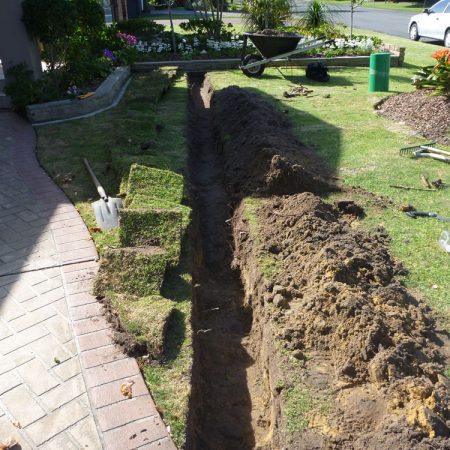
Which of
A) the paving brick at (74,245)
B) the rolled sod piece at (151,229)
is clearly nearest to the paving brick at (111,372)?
the rolled sod piece at (151,229)

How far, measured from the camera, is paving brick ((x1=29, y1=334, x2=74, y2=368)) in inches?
132

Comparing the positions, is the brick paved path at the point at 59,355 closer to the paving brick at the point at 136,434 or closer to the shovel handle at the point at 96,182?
the paving brick at the point at 136,434

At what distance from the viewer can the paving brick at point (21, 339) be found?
349cm

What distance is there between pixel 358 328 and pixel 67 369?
192 centimetres

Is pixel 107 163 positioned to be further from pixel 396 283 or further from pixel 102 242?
pixel 396 283

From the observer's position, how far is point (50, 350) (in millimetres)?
3445

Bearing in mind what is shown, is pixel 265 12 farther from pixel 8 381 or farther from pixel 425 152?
pixel 8 381

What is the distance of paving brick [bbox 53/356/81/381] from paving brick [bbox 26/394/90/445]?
0.24 meters

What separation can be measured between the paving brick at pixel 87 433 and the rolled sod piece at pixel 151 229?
174 cm

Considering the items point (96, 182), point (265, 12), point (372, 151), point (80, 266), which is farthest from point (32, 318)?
point (265, 12)

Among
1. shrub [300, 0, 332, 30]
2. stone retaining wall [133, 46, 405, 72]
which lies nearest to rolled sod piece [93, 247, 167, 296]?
stone retaining wall [133, 46, 405, 72]

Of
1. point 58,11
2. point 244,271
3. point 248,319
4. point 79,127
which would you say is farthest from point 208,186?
point 58,11

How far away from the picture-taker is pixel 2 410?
298 centimetres

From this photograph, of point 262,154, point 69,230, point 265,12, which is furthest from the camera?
point 265,12
